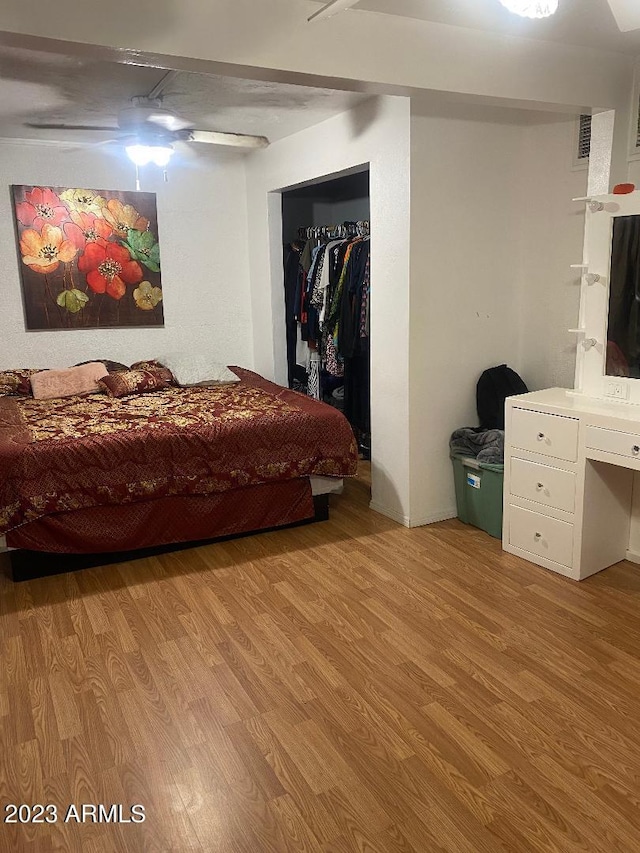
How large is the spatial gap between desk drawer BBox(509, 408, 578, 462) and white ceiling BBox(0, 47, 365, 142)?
1.97m

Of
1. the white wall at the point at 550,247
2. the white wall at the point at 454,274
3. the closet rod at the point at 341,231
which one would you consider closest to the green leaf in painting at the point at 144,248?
the closet rod at the point at 341,231

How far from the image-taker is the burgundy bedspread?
3162 mm

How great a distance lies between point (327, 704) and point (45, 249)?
12.7 feet

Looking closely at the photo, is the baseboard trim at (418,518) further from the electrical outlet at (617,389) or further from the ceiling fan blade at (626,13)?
the ceiling fan blade at (626,13)

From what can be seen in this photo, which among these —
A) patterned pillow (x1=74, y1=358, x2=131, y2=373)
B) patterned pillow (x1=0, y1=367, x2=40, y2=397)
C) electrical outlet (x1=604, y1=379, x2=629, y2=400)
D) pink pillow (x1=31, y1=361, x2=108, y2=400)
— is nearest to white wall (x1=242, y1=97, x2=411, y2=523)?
electrical outlet (x1=604, y1=379, x2=629, y2=400)

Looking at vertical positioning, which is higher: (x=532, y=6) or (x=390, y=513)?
(x=532, y=6)

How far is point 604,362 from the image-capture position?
10.5ft

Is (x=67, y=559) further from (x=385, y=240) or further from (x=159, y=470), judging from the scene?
(x=385, y=240)

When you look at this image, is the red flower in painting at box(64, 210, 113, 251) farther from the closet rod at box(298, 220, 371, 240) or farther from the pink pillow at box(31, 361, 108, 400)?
the closet rod at box(298, 220, 371, 240)

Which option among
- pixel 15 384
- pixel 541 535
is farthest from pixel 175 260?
pixel 541 535

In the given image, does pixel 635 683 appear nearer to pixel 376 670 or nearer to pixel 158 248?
pixel 376 670

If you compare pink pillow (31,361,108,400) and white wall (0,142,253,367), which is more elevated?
white wall (0,142,253,367)

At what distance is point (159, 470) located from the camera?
11.2ft

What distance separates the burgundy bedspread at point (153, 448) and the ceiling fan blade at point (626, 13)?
2.26 m
